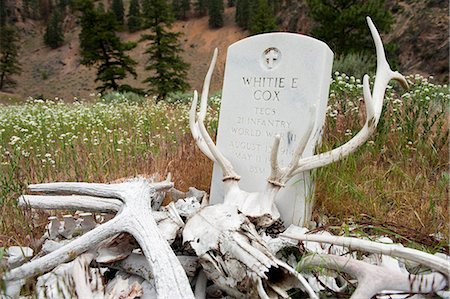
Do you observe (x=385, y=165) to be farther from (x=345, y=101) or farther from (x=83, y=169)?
(x=83, y=169)

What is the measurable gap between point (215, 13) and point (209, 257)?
57.1 metres

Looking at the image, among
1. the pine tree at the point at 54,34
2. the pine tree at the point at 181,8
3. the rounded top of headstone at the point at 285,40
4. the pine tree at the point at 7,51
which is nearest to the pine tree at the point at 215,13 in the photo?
the pine tree at the point at 181,8

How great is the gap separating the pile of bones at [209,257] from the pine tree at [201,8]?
60.9m

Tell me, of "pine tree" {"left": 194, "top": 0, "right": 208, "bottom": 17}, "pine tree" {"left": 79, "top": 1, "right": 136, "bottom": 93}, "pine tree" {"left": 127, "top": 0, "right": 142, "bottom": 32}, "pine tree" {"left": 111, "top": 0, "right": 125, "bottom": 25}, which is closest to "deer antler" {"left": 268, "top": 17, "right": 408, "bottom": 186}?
"pine tree" {"left": 79, "top": 1, "right": 136, "bottom": 93}

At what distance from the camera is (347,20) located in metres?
14.8

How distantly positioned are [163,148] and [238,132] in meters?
1.44

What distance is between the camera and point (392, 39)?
22.0 metres

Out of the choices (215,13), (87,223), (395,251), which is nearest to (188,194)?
(87,223)

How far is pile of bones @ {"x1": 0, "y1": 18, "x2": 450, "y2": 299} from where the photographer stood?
5.69 feet

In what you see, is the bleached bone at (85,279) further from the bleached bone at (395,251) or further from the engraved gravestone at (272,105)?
the engraved gravestone at (272,105)

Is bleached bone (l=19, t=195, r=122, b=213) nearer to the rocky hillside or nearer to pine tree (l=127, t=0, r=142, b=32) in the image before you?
the rocky hillside

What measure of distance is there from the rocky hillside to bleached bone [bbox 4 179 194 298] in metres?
5.90

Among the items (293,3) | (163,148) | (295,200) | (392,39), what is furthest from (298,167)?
(293,3)

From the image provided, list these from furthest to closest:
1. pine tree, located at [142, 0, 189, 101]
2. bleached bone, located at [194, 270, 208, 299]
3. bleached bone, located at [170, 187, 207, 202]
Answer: pine tree, located at [142, 0, 189, 101]
bleached bone, located at [170, 187, 207, 202]
bleached bone, located at [194, 270, 208, 299]
